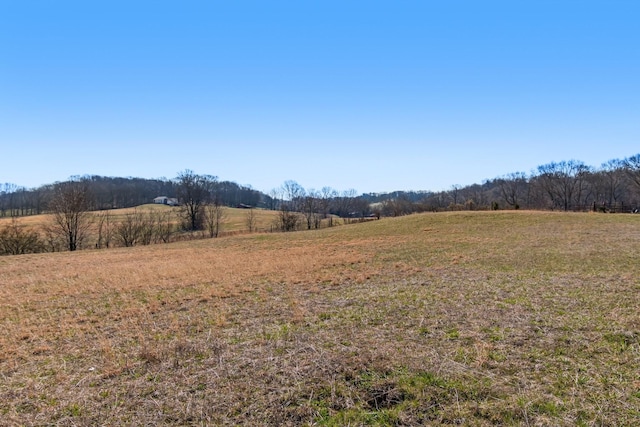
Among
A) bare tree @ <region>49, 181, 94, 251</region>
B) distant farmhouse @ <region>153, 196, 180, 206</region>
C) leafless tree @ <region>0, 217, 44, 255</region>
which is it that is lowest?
leafless tree @ <region>0, 217, 44, 255</region>

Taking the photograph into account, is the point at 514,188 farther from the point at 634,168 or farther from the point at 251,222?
the point at 251,222

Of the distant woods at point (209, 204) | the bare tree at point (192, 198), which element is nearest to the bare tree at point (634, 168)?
the distant woods at point (209, 204)

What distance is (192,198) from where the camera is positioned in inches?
2960

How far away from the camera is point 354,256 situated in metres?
18.9

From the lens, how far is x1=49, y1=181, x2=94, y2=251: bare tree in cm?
3975

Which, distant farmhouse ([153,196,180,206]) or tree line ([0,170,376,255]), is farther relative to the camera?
distant farmhouse ([153,196,180,206])

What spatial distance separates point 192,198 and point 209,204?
389 cm

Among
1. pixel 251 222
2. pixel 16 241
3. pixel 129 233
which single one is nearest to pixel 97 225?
pixel 129 233

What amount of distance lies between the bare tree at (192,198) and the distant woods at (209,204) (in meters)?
0.20

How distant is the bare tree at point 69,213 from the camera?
39.8 metres

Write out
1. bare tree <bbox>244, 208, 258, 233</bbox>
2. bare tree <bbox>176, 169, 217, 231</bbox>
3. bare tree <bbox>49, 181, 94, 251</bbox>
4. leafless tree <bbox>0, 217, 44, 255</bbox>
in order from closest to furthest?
leafless tree <bbox>0, 217, 44, 255</bbox> → bare tree <bbox>49, 181, 94, 251</bbox> → bare tree <bbox>244, 208, 258, 233</bbox> → bare tree <bbox>176, 169, 217, 231</bbox>

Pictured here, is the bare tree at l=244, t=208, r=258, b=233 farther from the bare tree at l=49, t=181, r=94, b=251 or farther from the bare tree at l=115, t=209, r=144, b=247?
the bare tree at l=49, t=181, r=94, b=251

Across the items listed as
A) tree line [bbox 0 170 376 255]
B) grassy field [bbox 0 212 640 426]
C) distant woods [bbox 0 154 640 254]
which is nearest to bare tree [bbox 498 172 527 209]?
distant woods [bbox 0 154 640 254]

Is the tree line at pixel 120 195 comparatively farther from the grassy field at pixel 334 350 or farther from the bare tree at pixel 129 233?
the grassy field at pixel 334 350
